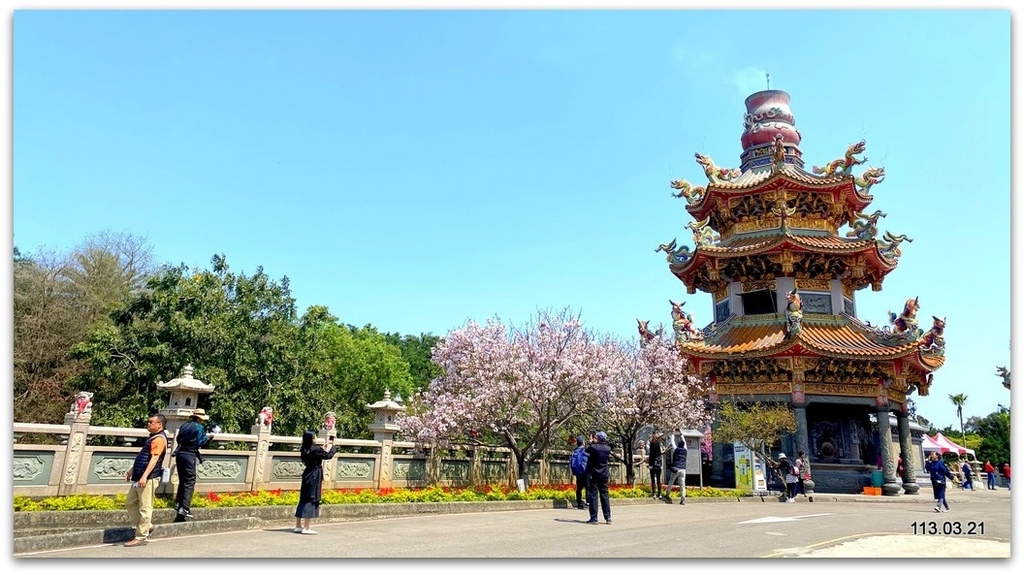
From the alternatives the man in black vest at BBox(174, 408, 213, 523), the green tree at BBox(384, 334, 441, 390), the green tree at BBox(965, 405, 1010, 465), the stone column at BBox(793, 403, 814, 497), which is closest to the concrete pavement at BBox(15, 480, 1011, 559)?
the man in black vest at BBox(174, 408, 213, 523)

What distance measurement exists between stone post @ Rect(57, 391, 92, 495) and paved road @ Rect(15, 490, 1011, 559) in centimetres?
396

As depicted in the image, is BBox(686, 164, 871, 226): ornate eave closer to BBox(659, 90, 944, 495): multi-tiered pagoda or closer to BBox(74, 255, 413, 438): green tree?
BBox(659, 90, 944, 495): multi-tiered pagoda

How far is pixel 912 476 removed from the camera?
26.8m

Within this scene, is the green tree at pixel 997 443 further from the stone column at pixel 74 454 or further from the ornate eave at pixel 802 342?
the stone column at pixel 74 454

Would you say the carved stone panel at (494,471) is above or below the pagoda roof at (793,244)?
below

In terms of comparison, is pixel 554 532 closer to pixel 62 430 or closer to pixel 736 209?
pixel 62 430

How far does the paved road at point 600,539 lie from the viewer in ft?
31.0

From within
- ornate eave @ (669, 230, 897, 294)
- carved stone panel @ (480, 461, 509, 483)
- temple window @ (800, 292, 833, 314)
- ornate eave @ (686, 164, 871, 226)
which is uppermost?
ornate eave @ (686, 164, 871, 226)

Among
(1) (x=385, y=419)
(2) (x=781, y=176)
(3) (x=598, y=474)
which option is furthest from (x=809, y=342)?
(1) (x=385, y=419)

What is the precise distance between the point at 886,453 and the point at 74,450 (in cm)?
2656

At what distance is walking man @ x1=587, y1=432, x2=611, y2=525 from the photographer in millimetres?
12812

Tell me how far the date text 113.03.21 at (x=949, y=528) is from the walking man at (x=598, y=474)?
5.58 metres

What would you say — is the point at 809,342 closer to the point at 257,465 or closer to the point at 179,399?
the point at 257,465

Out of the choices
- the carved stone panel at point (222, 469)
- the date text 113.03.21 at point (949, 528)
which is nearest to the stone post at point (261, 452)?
the carved stone panel at point (222, 469)
